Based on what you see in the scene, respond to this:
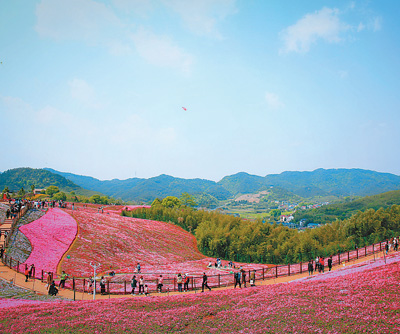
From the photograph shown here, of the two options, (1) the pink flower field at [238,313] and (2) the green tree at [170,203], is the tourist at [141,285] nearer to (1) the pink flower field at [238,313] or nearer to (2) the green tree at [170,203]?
(1) the pink flower field at [238,313]

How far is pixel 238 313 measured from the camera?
17.3m

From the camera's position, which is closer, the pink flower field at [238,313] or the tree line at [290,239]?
the pink flower field at [238,313]

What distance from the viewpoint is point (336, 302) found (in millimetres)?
17375

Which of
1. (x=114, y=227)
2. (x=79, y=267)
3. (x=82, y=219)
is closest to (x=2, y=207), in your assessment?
(x=82, y=219)

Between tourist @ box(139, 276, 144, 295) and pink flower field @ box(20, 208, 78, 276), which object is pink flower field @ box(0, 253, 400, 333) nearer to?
tourist @ box(139, 276, 144, 295)

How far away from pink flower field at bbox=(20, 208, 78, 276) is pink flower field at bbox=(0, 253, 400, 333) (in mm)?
16310

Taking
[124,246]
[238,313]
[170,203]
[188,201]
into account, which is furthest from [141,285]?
[188,201]

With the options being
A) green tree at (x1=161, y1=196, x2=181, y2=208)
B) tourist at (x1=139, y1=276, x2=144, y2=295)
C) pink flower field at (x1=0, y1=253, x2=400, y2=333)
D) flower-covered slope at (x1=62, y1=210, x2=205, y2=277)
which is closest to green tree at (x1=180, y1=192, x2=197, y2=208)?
green tree at (x1=161, y1=196, x2=181, y2=208)

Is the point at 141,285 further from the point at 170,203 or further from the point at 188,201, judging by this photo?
the point at 188,201

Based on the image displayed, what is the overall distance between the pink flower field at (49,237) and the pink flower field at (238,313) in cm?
1631

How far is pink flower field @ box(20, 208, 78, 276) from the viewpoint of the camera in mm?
35434

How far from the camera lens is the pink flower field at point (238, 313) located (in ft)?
49.2

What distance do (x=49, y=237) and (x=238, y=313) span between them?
35.5 m

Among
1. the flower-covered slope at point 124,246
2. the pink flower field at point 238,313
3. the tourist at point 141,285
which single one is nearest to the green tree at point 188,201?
the flower-covered slope at point 124,246
